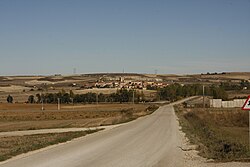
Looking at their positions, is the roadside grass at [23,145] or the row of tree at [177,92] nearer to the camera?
the roadside grass at [23,145]

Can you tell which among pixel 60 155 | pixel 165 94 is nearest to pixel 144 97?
pixel 165 94

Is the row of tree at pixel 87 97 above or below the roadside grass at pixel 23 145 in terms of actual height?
below

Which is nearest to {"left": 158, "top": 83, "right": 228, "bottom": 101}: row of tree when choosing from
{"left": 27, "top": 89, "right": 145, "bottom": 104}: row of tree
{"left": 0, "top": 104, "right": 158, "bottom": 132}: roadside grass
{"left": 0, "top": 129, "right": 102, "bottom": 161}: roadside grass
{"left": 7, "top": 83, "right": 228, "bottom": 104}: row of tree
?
{"left": 7, "top": 83, "right": 228, "bottom": 104}: row of tree

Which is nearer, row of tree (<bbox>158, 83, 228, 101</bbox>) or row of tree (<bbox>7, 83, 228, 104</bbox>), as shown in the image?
row of tree (<bbox>7, 83, 228, 104</bbox>)

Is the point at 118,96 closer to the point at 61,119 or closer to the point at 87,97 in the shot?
the point at 87,97

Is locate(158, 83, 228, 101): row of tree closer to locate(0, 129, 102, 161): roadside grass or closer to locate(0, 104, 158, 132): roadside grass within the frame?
locate(0, 104, 158, 132): roadside grass

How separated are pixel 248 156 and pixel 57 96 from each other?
142m

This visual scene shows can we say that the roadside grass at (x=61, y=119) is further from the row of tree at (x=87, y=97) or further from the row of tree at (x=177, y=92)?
the row of tree at (x=177, y=92)

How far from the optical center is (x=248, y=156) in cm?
1485

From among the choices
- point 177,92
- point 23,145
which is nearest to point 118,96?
point 177,92

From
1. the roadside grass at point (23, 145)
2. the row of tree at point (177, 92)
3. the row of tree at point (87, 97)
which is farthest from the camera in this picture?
the row of tree at point (177, 92)

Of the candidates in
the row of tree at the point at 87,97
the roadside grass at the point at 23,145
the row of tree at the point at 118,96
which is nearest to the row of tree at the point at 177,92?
the row of tree at the point at 118,96

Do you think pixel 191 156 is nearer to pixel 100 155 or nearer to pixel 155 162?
pixel 155 162

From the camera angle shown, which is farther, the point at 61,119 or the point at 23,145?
the point at 61,119
